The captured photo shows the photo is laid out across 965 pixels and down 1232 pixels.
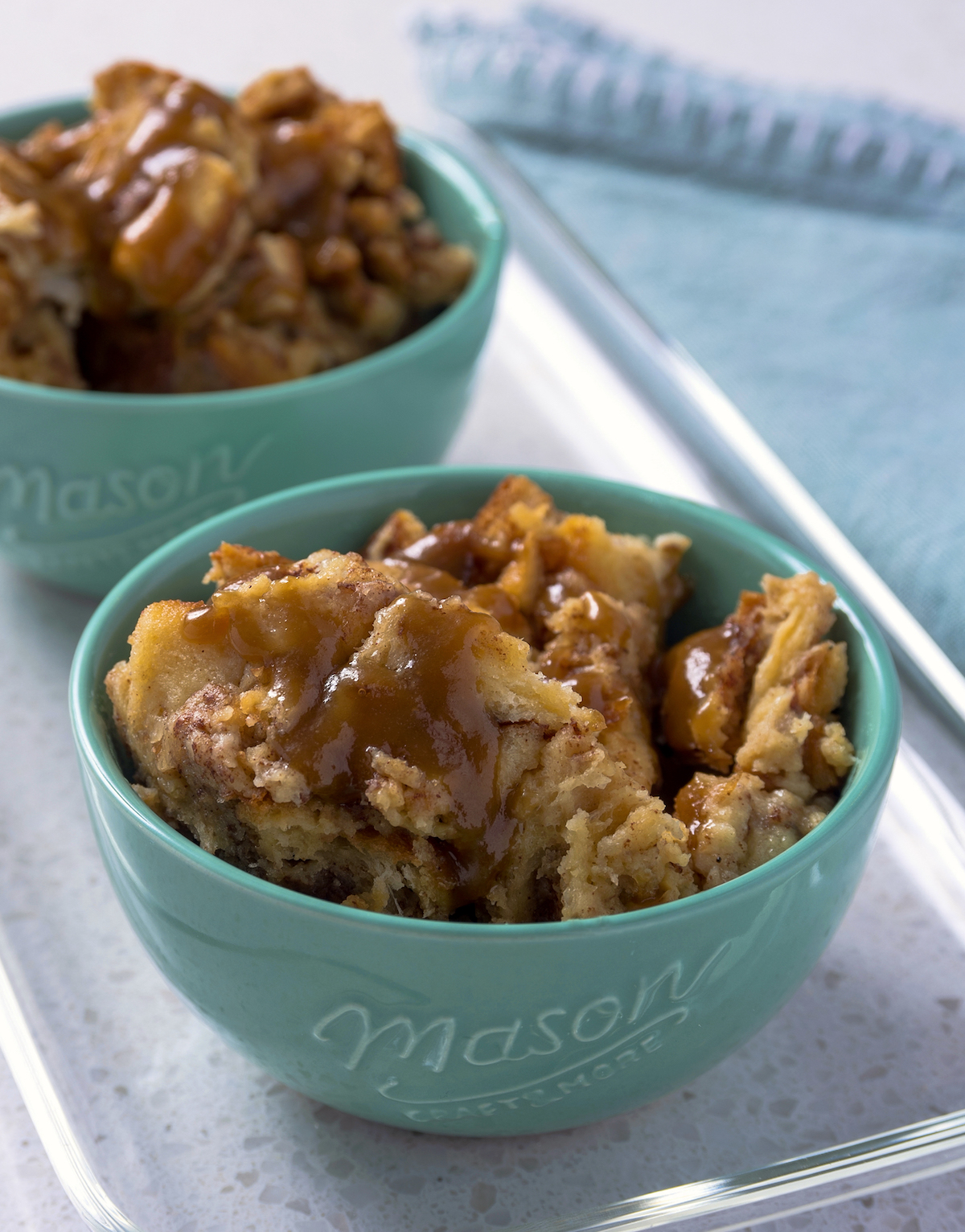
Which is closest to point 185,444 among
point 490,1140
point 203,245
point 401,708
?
point 203,245

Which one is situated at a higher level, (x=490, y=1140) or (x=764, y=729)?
(x=764, y=729)

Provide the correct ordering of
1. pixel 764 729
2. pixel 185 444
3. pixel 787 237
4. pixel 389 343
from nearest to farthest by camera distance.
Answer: pixel 764 729 < pixel 185 444 < pixel 389 343 < pixel 787 237

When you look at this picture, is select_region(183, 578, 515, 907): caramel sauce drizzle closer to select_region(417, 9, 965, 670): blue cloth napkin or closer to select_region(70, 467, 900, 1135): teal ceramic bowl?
select_region(70, 467, 900, 1135): teal ceramic bowl

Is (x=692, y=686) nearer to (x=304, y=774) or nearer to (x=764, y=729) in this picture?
(x=764, y=729)

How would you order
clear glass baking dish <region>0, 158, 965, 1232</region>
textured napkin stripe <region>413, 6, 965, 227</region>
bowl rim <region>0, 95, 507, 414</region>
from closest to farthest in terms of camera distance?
1. clear glass baking dish <region>0, 158, 965, 1232</region>
2. bowl rim <region>0, 95, 507, 414</region>
3. textured napkin stripe <region>413, 6, 965, 227</region>

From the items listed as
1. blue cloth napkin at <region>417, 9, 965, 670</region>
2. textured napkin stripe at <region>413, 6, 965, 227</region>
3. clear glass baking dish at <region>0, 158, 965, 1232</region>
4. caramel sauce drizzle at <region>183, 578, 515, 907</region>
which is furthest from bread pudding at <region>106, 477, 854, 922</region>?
textured napkin stripe at <region>413, 6, 965, 227</region>

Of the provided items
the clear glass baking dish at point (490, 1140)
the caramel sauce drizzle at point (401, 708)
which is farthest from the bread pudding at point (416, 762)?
the clear glass baking dish at point (490, 1140)
